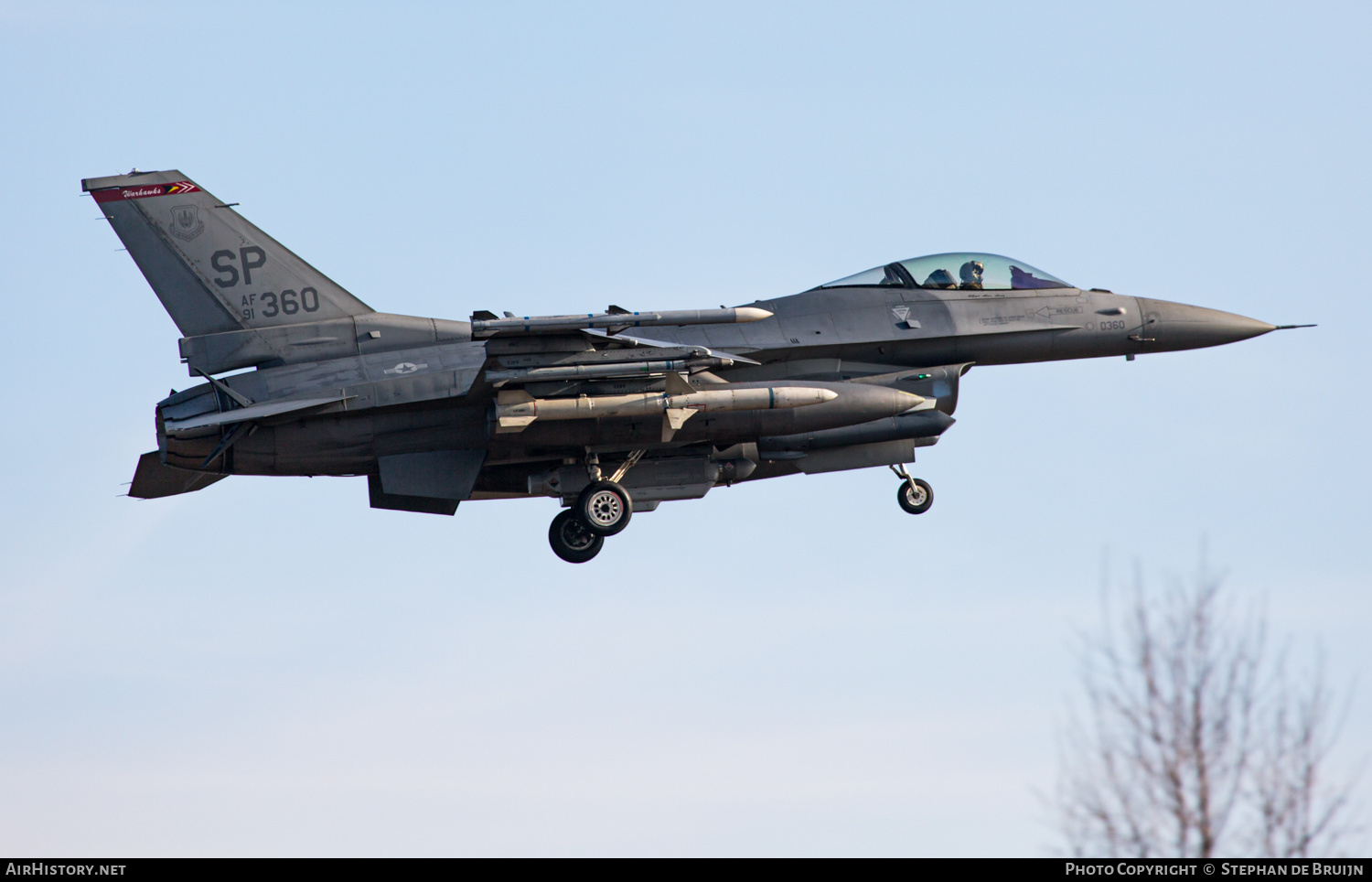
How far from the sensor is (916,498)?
20516 millimetres

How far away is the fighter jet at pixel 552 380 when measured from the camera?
17.7 metres

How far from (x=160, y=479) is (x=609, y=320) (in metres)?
6.66

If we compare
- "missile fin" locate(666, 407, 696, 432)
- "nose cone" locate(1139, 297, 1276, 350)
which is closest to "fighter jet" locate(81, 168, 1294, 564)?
"missile fin" locate(666, 407, 696, 432)

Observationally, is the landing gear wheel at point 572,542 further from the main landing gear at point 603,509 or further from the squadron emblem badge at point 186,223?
the squadron emblem badge at point 186,223

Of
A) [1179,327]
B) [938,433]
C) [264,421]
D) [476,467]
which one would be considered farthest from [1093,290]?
[264,421]

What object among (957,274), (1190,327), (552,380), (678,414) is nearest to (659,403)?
(678,414)

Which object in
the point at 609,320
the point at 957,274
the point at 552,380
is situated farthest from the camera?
the point at 957,274

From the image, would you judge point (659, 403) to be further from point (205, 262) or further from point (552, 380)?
point (205, 262)

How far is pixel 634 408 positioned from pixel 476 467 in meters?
2.19

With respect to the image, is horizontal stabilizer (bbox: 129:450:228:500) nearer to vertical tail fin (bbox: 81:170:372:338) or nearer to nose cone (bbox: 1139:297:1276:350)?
vertical tail fin (bbox: 81:170:372:338)

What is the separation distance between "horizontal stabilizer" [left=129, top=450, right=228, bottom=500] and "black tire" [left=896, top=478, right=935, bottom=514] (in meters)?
8.62

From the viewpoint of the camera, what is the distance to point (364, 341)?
1877 centimetres
